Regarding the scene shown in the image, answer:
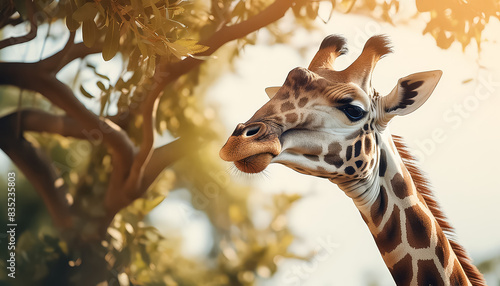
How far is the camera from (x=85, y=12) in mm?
1278

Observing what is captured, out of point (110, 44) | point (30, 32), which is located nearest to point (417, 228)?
point (110, 44)

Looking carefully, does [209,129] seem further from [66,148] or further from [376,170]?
[376,170]

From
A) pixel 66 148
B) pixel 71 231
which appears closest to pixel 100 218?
pixel 71 231

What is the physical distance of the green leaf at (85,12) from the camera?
4.17 ft

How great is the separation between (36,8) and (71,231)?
1146 mm

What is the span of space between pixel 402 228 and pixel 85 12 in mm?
926

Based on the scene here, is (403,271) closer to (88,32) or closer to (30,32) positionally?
(88,32)

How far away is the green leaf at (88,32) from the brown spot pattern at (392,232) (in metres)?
0.84

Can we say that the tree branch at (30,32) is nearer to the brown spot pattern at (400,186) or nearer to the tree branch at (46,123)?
the tree branch at (46,123)

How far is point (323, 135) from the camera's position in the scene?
1.32 meters

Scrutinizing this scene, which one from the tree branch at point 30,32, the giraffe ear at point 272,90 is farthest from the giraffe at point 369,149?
the tree branch at point 30,32

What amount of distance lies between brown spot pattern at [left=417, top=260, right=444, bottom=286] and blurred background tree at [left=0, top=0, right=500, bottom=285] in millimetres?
976

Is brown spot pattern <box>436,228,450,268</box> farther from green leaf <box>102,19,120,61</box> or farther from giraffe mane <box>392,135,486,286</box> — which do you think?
green leaf <box>102,19,120,61</box>

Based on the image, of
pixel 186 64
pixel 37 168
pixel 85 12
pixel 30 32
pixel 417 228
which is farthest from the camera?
pixel 37 168
